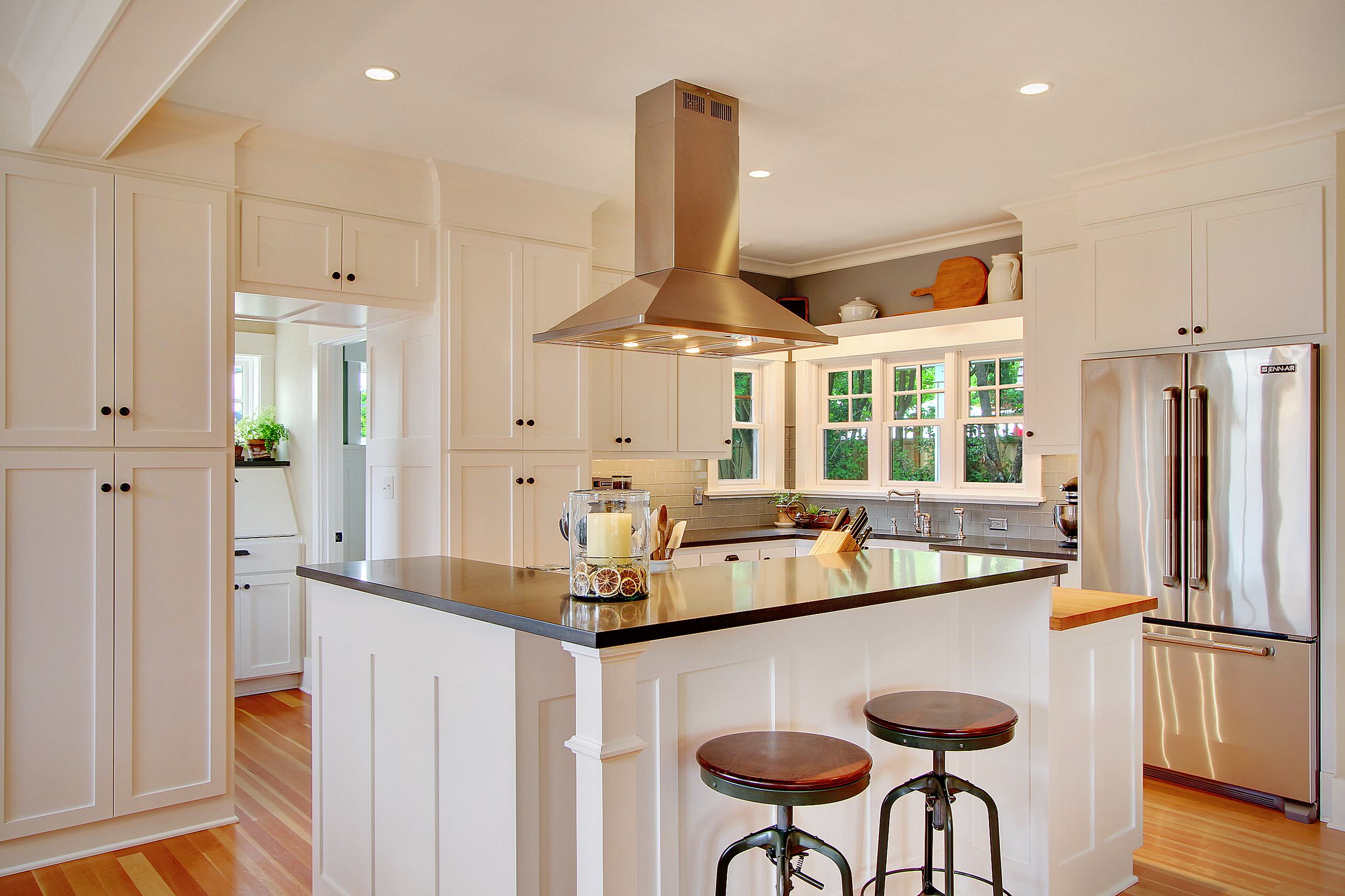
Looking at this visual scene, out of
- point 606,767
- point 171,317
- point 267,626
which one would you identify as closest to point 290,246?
point 171,317

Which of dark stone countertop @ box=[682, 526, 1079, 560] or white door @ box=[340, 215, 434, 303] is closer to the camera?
white door @ box=[340, 215, 434, 303]

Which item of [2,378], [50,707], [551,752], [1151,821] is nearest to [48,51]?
[2,378]

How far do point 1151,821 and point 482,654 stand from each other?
2905mm

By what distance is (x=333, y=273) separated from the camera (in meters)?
3.78

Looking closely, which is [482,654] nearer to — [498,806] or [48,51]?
[498,806]

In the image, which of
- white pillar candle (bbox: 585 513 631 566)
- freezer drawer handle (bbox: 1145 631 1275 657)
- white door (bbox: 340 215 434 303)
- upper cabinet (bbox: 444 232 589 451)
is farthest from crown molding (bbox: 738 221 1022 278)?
white pillar candle (bbox: 585 513 631 566)

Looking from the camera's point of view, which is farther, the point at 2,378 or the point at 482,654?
the point at 2,378

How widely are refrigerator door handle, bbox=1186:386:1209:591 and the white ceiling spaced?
1.12 metres

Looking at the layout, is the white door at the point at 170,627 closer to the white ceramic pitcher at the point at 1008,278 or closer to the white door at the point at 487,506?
the white door at the point at 487,506

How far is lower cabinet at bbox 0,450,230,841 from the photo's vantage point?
3.12 meters

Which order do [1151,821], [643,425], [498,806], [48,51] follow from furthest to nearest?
[643,425]
[1151,821]
[48,51]
[498,806]

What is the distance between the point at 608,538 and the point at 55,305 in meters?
2.44

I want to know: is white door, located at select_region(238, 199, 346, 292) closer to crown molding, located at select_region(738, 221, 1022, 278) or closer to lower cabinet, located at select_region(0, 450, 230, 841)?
lower cabinet, located at select_region(0, 450, 230, 841)

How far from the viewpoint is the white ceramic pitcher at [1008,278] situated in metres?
4.88
